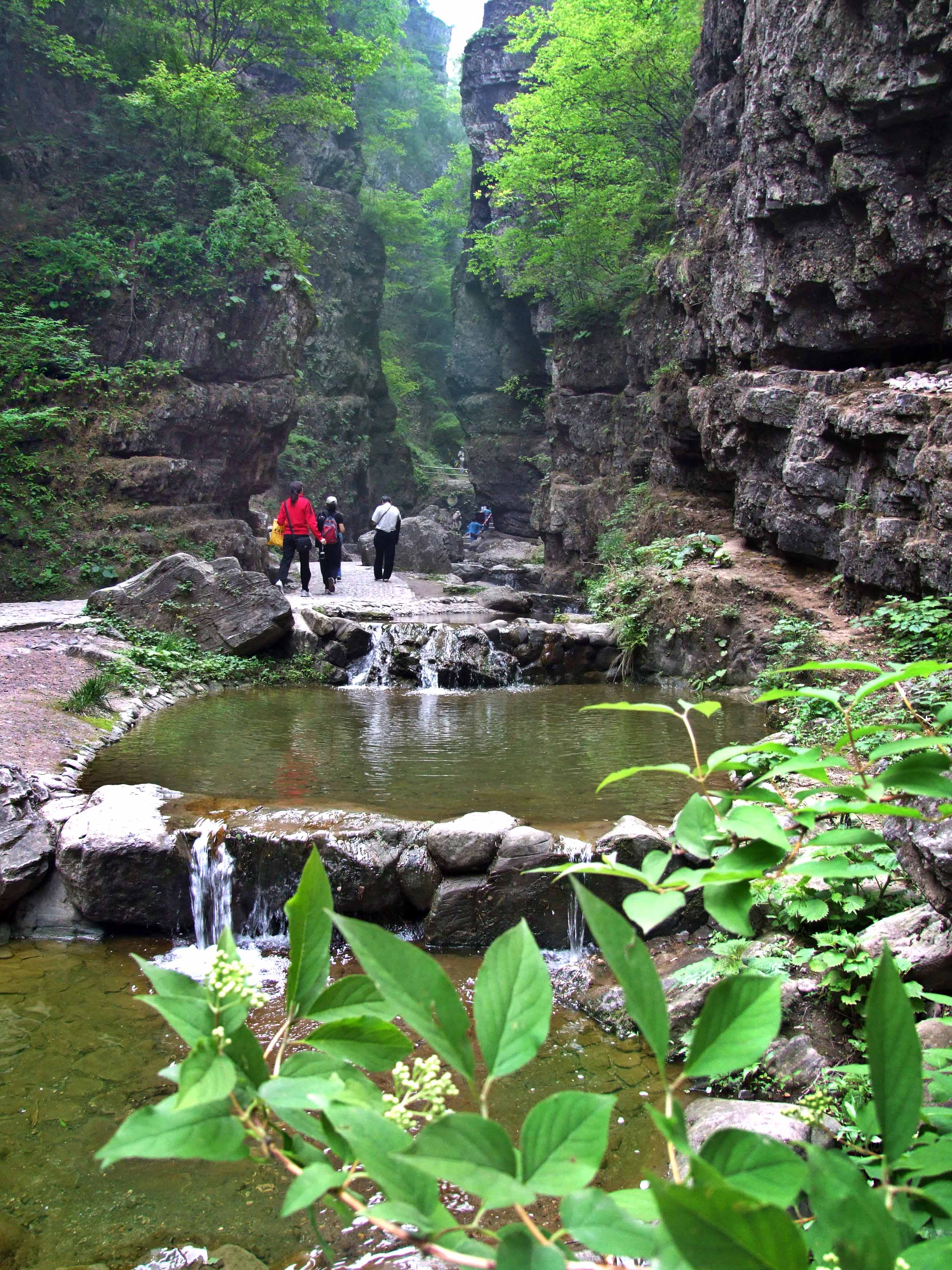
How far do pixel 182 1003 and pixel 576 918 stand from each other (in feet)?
16.6

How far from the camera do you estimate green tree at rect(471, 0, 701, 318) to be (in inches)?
781

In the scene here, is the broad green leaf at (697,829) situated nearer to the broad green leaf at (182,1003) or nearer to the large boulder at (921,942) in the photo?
the broad green leaf at (182,1003)

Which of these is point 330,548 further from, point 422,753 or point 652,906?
point 652,906

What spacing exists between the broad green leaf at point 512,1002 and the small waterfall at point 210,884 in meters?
5.31

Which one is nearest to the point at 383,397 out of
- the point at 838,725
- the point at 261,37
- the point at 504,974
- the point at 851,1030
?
the point at 261,37

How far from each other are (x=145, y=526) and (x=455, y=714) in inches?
355

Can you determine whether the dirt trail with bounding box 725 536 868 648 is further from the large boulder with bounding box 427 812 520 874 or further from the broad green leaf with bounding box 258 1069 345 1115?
the broad green leaf with bounding box 258 1069 345 1115

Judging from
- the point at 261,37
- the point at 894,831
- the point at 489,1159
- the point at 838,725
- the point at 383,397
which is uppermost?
the point at 261,37

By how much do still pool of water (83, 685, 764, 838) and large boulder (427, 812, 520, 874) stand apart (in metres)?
0.49

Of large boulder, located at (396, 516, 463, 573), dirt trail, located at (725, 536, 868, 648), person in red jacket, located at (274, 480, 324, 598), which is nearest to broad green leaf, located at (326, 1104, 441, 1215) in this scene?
dirt trail, located at (725, 536, 868, 648)

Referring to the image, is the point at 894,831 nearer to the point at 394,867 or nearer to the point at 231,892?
the point at 394,867

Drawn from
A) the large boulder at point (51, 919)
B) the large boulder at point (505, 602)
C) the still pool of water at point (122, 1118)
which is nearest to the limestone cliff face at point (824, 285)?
the large boulder at point (505, 602)

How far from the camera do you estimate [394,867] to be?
546cm

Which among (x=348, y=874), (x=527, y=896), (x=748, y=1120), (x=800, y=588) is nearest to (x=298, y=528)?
(x=800, y=588)
